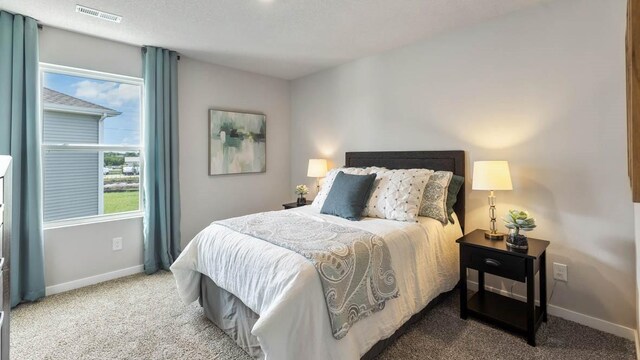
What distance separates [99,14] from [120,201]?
1.80m

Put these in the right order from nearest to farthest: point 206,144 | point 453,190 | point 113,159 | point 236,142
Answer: point 453,190 → point 113,159 → point 206,144 → point 236,142

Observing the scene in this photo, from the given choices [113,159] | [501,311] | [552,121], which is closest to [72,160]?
[113,159]

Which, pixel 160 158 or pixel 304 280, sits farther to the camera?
pixel 160 158

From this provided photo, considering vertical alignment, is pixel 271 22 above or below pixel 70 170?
above

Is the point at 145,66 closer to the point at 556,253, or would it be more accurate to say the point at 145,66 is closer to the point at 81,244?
the point at 81,244

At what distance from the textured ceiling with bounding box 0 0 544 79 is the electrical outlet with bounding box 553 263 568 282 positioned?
6.66 ft

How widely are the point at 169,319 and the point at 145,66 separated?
2.53 meters

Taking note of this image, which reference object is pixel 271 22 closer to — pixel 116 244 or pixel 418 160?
pixel 418 160

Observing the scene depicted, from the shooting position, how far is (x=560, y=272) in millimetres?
2248

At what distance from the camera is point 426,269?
2162mm

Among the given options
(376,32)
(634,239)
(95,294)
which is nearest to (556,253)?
(634,239)

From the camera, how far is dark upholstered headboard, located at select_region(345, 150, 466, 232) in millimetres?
2732

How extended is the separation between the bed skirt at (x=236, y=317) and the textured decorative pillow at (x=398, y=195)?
74 cm

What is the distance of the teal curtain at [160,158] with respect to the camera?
313cm
